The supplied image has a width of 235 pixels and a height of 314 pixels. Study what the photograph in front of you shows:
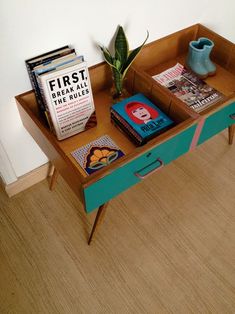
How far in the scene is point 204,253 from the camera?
4.42 ft

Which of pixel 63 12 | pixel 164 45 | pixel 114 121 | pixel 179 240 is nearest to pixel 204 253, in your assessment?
pixel 179 240

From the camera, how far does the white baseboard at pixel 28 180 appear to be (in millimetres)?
1465

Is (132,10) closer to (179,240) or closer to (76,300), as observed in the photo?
(179,240)

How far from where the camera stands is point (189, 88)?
53.2 inches

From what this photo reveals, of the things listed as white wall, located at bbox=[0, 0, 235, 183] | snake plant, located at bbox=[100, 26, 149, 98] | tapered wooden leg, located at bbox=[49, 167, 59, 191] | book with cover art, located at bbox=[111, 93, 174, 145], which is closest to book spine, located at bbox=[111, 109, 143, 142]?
book with cover art, located at bbox=[111, 93, 174, 145]

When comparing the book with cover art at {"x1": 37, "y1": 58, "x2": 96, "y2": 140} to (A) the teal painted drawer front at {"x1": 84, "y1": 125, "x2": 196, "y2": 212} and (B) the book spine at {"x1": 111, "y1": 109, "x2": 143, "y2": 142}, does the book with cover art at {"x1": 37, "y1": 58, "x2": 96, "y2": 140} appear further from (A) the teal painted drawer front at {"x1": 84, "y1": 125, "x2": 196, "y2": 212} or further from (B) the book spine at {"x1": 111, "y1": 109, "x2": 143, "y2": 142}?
(A) the teal painted drawer front at {"x1": 84, "y1": 125, "x2": 196, "y2": 212}

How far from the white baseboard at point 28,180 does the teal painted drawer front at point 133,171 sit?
1.84ft

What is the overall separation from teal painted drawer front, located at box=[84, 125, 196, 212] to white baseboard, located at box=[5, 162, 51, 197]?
561 mm

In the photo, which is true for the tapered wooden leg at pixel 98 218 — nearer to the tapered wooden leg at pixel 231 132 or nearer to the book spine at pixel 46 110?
the book spine at pixel 46 110

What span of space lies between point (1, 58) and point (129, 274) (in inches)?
37.8

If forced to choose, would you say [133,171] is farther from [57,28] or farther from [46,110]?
[57,28]

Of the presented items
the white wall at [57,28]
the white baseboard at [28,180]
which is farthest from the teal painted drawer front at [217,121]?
the white baseboard at [28,180]

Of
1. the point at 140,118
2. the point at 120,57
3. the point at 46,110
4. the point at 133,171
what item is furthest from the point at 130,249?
the point at 120,57

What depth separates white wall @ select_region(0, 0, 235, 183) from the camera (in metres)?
0.99
